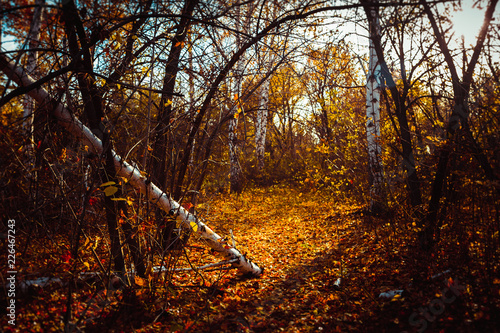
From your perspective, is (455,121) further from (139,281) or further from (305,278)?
(139,281)

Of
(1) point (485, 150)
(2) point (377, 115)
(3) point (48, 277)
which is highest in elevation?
(2) point (377, 115)

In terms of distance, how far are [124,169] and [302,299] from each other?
261 centimetres

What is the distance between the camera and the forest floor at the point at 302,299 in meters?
2.80

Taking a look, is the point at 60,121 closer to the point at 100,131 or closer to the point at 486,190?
the point at 100,131

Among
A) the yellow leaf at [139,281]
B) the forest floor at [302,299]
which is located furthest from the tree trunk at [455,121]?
the yellow leaf at [139,281]

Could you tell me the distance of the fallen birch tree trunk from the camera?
93.7 inches

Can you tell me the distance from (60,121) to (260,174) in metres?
11.7

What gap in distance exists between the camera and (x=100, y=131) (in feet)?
9.96

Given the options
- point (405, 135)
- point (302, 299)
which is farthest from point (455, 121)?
point (302, 299)

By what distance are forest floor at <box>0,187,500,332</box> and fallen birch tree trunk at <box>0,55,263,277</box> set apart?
26 cm

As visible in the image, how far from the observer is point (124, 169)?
3.06m

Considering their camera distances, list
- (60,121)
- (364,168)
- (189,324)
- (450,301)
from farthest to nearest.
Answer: (364,168) → (189,324) → (450,301) → (60,121)

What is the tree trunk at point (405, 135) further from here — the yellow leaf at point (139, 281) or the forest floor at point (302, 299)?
the yellow leaf at point (139, 281)

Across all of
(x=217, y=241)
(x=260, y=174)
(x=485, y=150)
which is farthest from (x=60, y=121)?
(x=260, y=174)
